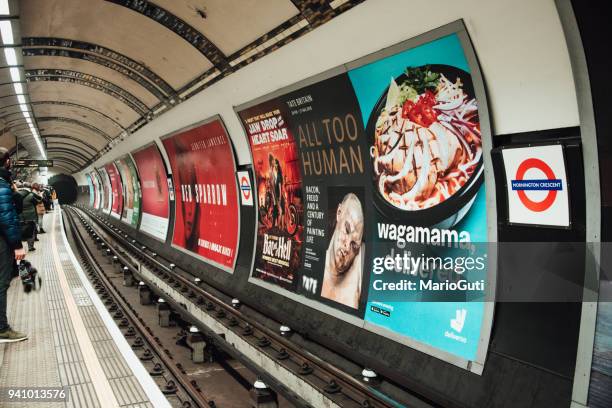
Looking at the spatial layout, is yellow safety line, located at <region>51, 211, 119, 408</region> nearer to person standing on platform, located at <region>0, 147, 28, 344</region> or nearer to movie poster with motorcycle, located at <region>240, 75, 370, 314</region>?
person standing on platform, located at <region>0, 147, 28, 344</region>

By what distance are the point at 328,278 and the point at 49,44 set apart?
6.61 metres

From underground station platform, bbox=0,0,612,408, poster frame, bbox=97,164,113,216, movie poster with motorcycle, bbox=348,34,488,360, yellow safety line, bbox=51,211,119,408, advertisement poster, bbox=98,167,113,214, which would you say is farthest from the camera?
advertisement poster, bbox=98,167,113,214

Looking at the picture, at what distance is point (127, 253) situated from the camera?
14.6m

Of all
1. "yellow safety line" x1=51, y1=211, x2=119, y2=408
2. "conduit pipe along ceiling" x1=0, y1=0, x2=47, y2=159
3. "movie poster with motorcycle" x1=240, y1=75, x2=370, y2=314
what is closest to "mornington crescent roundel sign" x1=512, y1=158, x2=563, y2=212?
"movie poster with motorcycle" x1=240, y1=75, x2=370, y2=314

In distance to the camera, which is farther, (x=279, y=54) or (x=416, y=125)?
(x=279, y=54)

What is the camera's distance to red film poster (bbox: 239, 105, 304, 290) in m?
6.42

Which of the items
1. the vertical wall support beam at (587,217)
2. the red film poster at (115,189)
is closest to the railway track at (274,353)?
the vertical wall support beam at (587,217)

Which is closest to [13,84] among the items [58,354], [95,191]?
[58,354]

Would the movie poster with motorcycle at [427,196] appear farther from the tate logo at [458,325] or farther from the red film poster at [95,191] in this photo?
the red film poster at [95,191]

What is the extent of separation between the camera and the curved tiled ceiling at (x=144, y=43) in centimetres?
505

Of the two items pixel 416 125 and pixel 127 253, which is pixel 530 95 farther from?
pixel 127 253

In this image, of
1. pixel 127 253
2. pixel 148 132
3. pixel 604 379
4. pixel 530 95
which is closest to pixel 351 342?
Result: pixel 604 379

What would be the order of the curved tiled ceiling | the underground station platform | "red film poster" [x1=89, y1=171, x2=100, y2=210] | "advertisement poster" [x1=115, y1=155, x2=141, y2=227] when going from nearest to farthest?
the underground station platform, the curved tiled ceiling, "advertisement poster" [x1=115, y1=155, x2=141, y2=227], "red film poster" [x1=89, y1=171, x2=100, y2=210]

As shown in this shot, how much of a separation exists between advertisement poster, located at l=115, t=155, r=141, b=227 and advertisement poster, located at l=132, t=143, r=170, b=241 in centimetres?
96
